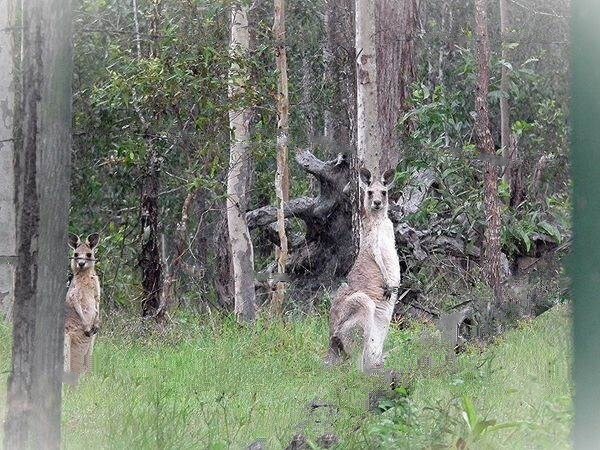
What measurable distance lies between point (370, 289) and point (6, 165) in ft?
13.3

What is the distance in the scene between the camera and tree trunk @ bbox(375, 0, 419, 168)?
14945mm

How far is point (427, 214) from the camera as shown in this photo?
14656 millimetres

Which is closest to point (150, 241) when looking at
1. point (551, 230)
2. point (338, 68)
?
point (551, 230)

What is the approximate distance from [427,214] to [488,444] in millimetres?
9324

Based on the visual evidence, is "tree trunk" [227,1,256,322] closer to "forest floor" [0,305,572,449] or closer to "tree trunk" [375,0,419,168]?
"forest floor" [0,305,572,449]

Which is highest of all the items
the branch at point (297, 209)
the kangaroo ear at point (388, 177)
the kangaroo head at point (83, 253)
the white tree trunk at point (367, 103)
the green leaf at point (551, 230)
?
the white tree trunk at point (367, 103)

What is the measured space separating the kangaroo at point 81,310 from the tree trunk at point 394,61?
5137 mm

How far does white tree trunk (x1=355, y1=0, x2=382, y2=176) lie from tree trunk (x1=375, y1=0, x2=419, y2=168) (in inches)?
95.8

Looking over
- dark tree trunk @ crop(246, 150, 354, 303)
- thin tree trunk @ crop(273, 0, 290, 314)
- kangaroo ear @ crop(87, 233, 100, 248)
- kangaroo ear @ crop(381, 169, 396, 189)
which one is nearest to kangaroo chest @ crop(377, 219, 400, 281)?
kangaroo ear @ crop(381, 169, 396, 189)

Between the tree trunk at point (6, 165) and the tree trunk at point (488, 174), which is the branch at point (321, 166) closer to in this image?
the tree trunk at point (488, 174)

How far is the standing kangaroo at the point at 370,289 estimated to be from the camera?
10453 mm

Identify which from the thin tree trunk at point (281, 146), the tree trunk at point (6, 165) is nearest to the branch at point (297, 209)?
the thin tree trunk at point (281, 146)

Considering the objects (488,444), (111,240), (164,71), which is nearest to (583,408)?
(488,444)

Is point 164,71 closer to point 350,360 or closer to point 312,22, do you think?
point 350,360
